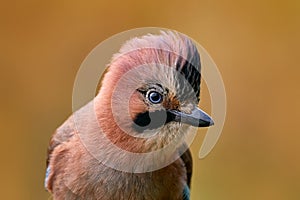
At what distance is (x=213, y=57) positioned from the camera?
405 centimetres

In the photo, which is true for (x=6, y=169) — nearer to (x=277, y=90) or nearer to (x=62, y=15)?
(x=62, y=15)

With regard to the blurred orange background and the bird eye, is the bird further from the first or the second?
the blurred orange background

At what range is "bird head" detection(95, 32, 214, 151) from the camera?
2225mm

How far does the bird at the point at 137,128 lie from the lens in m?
2.24

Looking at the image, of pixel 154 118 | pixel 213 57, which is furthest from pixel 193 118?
pixel 213 57

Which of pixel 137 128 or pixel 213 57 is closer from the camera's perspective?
pixel 137 128

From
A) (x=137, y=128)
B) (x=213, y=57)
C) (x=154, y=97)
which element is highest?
(x=213, y=57)

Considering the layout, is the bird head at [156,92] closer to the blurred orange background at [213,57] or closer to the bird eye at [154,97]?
the bird eye at [154,97]

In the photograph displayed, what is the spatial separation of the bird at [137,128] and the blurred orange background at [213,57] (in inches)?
56.3

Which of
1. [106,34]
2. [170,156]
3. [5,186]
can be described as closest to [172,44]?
[170,156]

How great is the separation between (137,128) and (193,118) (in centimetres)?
19

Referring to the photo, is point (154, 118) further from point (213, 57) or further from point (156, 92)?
point (213, 57)

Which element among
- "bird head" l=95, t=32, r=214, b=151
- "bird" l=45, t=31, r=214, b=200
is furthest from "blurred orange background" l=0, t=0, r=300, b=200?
"bird head" l=95, t=32, r=214, b=151

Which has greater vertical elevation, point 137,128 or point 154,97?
point 154,97
